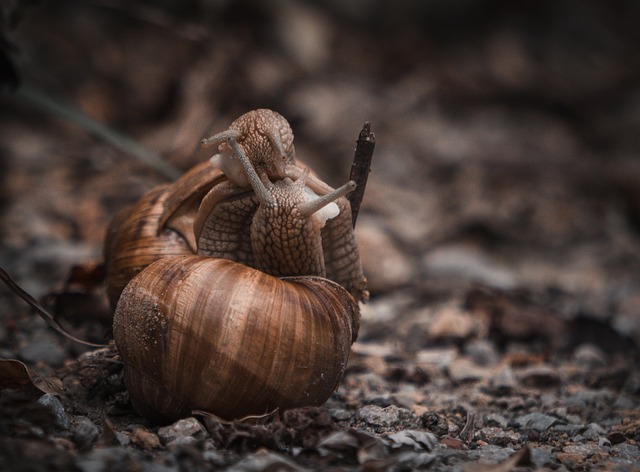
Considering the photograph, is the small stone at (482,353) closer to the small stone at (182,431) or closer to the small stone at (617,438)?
the small stone at (617,438)

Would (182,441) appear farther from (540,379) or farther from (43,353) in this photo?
(540,379)

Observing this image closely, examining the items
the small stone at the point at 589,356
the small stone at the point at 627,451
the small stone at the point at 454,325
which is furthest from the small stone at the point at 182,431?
the small stone at the point at 589,356

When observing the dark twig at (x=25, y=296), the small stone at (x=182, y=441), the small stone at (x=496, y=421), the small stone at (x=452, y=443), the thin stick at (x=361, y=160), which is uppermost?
the thin stick at (x=361, y=160)

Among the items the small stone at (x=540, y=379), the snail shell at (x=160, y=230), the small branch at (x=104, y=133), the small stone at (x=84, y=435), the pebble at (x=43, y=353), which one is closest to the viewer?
the small stone at (x=84, y=435)

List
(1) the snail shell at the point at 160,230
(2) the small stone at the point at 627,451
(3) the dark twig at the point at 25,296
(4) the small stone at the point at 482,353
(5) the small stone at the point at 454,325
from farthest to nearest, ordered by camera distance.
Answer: (5) the small stone at the point at 454,325
(4) the small stone at the point at 482,353
(1) the snail shell at the point at 160,230
(3) the dark twig at the point at 25,296
(2) the small stone at the point at 627,451

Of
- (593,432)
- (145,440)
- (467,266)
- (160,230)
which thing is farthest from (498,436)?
(467,266)

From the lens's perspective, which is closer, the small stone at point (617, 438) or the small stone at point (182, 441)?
the small stone at point (182, 441)
